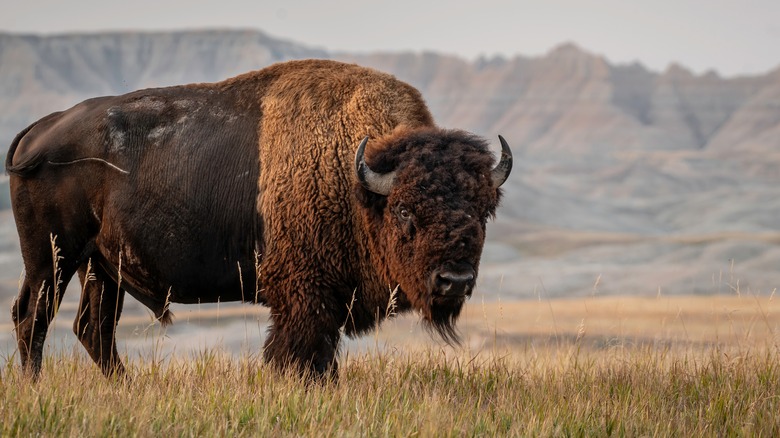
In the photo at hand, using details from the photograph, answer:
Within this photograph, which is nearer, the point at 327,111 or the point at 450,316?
the point at 450,316

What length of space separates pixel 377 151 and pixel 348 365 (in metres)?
1.89

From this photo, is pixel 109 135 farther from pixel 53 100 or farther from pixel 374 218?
pixel 53 100

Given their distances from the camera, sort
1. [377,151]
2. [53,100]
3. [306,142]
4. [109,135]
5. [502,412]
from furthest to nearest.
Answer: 1. [53,100]
2. [109,135]
3. [306,142]
4. [377,151]
5. [502,412]

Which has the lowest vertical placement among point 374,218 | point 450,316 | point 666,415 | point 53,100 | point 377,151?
point 666,415

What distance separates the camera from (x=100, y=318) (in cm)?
853

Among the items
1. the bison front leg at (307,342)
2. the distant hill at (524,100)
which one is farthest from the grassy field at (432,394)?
the distant hill at (524,100)

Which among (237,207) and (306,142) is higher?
(306,142)

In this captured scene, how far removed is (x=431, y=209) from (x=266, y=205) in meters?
1.54

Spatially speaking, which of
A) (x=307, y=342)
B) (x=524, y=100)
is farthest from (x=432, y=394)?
(x=524, y=100)

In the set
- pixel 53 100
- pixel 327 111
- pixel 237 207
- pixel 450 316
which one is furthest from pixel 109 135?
pixel 53 100

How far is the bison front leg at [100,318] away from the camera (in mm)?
8438

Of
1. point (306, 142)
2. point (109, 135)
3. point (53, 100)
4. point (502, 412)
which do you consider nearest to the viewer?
point (502, 412)

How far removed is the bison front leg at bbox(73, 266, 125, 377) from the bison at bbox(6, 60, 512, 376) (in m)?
0.02

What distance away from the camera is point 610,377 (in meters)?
7.40
